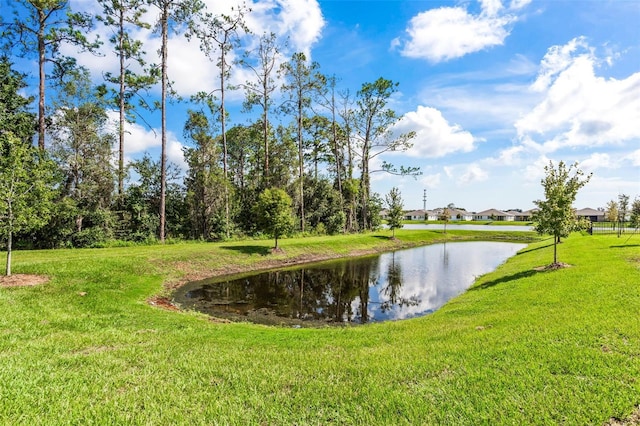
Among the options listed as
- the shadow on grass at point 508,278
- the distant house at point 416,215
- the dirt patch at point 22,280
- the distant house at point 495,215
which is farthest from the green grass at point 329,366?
the distant house at point 495,215

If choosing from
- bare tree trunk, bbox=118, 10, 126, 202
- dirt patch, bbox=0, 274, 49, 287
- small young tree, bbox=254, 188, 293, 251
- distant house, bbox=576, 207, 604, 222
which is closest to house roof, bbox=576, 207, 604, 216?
distant house, bbox=576, 207, 604, 222

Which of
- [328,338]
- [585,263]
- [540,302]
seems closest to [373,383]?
[328,338]

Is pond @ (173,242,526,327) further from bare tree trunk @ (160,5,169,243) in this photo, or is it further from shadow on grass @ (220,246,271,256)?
bare tree trunk @ (160,5,169,243)

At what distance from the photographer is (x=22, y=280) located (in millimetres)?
12688

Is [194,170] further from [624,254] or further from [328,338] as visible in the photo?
[624,254]

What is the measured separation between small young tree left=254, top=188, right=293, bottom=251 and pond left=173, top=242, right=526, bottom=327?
3716 mm

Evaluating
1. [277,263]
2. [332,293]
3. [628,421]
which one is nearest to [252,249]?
[277,263]

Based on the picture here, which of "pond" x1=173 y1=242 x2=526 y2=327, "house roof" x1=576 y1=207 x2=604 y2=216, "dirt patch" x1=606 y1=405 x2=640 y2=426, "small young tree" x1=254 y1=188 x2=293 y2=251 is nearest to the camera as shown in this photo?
"dirt patch" x1=606 y1=405 x2=640 y2=426

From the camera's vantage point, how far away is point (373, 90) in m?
47.4

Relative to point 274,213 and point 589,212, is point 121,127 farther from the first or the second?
point 589,212

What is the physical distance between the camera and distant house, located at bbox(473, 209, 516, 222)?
135 m

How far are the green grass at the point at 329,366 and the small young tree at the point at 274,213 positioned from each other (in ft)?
46.2

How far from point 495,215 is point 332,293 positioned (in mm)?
139565

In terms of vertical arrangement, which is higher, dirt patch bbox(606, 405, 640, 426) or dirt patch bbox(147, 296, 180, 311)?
dirt patch bbox(606, 405, 640, 426)
